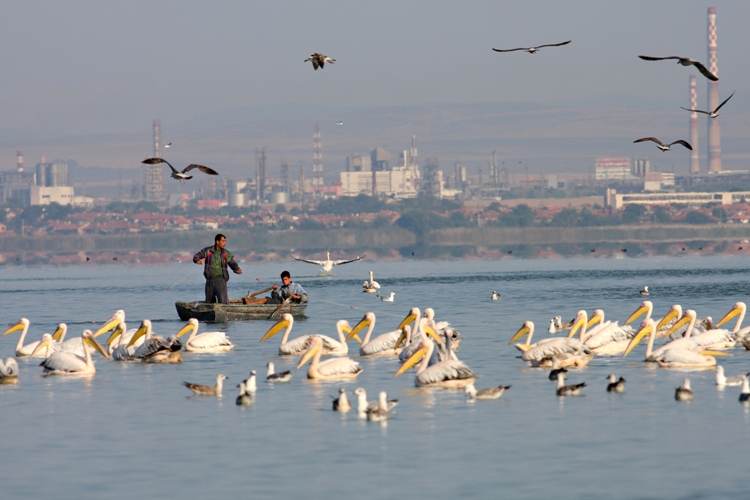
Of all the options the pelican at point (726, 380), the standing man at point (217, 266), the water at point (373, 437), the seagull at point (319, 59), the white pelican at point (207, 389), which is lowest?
the water at point (373, 437)

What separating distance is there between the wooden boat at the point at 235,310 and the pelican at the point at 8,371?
39.3 ft

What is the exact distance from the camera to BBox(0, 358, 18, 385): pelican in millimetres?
22266

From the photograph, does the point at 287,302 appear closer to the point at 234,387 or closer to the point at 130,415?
the point at 234,387

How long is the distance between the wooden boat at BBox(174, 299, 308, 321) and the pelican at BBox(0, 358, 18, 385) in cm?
1199

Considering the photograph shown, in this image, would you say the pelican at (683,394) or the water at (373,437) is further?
the pelican at (683,394)

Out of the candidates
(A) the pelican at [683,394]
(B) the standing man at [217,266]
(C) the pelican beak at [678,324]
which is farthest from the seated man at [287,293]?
(A) the pelican at [683,394]

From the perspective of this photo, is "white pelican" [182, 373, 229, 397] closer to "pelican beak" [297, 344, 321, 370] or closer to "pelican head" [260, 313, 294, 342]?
"pelican beak" [297, 344, 321, 370]

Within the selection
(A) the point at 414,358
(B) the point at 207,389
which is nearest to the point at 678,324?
(A) the point at 414,358

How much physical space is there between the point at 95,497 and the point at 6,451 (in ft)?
10.2

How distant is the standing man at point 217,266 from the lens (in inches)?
1293

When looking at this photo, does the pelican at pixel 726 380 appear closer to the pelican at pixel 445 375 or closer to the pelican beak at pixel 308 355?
the pelican at pixel 445 375

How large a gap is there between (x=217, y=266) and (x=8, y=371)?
38.5ft

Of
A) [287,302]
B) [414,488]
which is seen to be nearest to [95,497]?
[414,488]

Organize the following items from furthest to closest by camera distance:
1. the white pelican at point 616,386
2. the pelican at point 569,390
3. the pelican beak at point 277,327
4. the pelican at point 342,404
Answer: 1. the pelican beak at point 277,327
2. the white pelican at point 616,386
3. the pelican at point 569,390
4. the pelican at point 342,404
